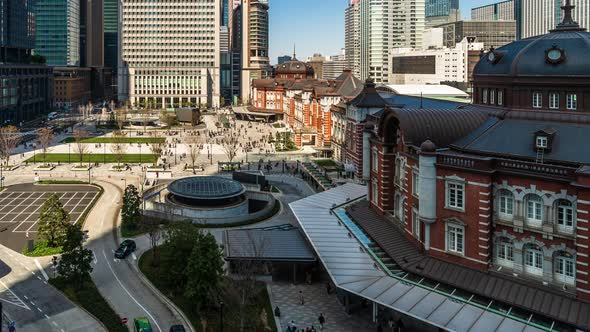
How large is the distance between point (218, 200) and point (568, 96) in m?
38.4

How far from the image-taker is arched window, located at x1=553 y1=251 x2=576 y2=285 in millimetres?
31812

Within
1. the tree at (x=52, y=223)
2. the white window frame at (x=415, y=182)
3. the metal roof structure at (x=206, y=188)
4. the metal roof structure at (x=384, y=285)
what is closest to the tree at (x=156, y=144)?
the metal roof structure at (x=206, y=188)

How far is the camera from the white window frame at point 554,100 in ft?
128

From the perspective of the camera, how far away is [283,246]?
47.0 m

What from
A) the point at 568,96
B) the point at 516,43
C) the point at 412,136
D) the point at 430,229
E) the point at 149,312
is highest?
the point at 516,43

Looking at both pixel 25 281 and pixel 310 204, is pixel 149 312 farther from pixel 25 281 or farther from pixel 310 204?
pixel 310 204

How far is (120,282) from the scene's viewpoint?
4453cm

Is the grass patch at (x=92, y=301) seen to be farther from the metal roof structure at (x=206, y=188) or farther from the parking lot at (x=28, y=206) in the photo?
the metal roof structure at (x=206, y=188)

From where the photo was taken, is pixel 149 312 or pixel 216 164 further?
pixel 216 164

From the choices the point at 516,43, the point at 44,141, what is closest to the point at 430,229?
the point at 516,43

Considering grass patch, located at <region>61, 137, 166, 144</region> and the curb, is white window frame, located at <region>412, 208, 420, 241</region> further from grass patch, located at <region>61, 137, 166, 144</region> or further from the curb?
grass patch, located at <region>61, 137, 166, 144</region>

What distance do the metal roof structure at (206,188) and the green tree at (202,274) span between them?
25716 mm

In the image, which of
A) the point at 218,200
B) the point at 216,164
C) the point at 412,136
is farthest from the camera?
the point at 216,164

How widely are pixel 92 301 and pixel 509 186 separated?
94.3ft
